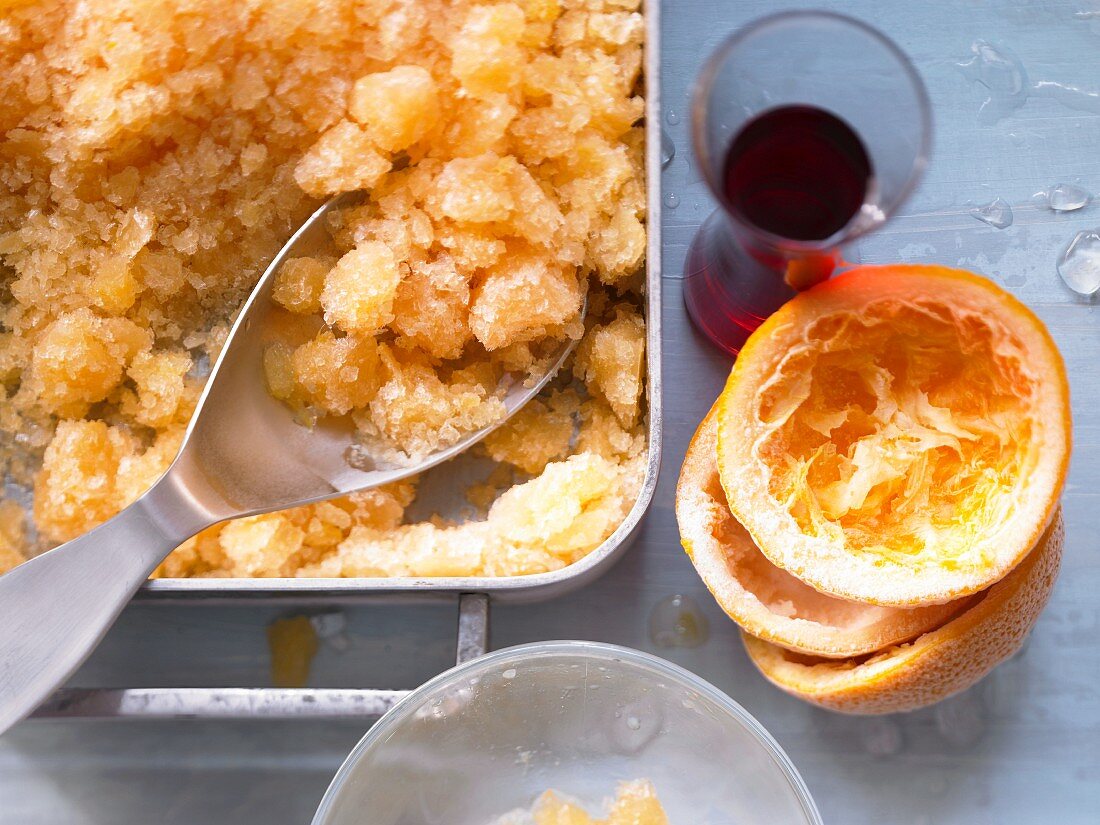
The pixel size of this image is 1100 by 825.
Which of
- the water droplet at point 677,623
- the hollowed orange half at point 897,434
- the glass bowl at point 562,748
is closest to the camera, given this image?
the hollowed orange half at point 897,434

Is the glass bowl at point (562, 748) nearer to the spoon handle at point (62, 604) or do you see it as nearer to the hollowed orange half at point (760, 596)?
the hollowed orange half at point (760, 596)

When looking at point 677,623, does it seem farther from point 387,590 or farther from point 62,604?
point 62,604

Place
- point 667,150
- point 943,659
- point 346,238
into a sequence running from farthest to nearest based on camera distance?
point 667,150 < point 346,238 < point 943,659

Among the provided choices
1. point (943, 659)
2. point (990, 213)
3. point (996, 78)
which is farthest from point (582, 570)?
Result: point (996, 78)

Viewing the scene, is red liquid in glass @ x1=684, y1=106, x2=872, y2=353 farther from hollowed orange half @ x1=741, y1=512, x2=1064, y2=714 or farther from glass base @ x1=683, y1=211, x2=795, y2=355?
hollowed orange half @ x1=741, y1=512, x2=1064, y2=714

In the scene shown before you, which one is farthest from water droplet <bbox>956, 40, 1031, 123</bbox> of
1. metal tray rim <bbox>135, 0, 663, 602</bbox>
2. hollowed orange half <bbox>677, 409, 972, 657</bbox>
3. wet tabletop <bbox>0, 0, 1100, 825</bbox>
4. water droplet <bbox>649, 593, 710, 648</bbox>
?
water droplet <bbox>649, 593, 710, 648</bbox>

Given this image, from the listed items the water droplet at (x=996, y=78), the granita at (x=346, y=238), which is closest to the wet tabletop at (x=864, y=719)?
the water droplet at (x=996, y=78)

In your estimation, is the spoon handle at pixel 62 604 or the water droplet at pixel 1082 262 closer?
the spoon handle at pixel 62 604
